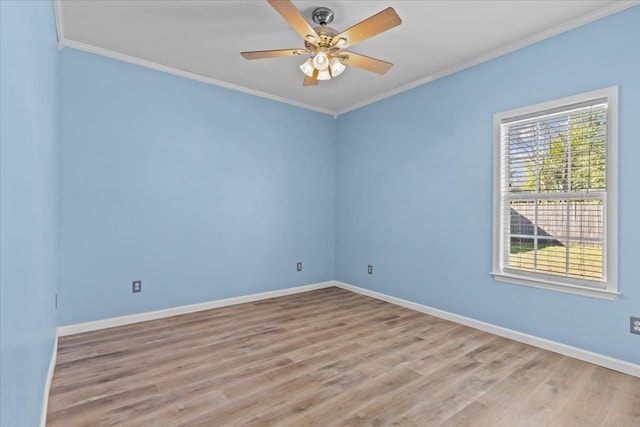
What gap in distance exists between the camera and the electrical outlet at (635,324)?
228 centimetres

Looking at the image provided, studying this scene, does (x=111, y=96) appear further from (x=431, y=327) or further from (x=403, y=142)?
(x=431, y=327)

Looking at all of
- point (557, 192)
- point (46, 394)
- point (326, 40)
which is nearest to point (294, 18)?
point (326, 40)

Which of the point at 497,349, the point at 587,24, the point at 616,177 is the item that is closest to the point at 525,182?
the point at 616,177

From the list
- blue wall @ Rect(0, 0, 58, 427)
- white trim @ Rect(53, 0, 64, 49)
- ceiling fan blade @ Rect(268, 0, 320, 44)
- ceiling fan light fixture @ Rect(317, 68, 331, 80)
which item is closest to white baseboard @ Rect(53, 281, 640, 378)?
blue wall @ Rect(0, 0, 58, 427)

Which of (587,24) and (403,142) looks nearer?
(587,24)

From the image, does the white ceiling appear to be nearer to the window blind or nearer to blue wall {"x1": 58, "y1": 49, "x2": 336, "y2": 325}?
blue wall {"x1": 58, "y1": 49, "x2": 336, "y2": 325}

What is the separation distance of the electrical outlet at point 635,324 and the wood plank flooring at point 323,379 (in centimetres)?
32

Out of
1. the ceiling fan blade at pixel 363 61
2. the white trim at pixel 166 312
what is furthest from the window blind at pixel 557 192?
the white trim at pixel 166 312

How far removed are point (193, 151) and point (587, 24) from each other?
3776mm

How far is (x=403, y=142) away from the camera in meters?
3.97

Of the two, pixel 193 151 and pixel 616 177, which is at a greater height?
pixel 193 151

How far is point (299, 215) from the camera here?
181 inches

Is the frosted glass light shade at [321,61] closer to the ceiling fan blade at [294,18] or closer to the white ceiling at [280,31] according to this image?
the ceiling fan blade at [294,18]

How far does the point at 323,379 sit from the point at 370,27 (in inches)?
93.9
